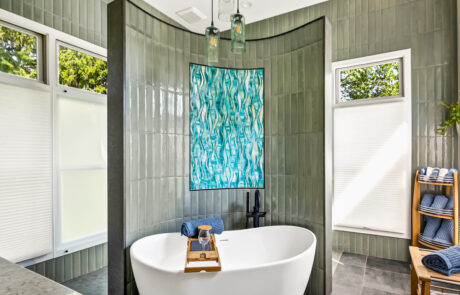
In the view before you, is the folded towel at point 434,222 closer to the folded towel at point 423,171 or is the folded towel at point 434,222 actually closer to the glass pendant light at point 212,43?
the folded towel at point 423,171

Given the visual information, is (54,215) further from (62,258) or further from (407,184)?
(407,184)

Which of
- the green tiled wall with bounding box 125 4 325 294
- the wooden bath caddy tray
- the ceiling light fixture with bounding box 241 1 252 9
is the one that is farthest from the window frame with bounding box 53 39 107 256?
the ceiling light fixture with bounding box 241 1 252 9

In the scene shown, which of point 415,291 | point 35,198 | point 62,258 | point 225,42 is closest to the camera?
point 415,291

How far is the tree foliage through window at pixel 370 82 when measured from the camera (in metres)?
3.21

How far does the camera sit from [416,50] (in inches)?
118

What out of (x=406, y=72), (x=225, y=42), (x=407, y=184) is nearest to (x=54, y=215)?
(x=225, y=42)

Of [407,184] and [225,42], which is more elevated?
[225,42]

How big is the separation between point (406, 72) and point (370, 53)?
478mm

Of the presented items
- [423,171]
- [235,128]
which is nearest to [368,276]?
[423,171]

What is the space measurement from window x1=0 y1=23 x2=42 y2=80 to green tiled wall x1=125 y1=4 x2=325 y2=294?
3.40ft

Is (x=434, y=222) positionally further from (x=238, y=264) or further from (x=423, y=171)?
(x=238, y=264)

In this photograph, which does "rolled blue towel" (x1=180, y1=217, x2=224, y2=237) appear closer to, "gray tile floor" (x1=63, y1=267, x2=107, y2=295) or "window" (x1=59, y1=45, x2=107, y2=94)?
"gray tile floor" (x1=63, y1=267, x2=107, y2=295)

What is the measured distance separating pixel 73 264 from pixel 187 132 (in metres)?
1.76

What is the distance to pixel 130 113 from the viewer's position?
6.98 ft
